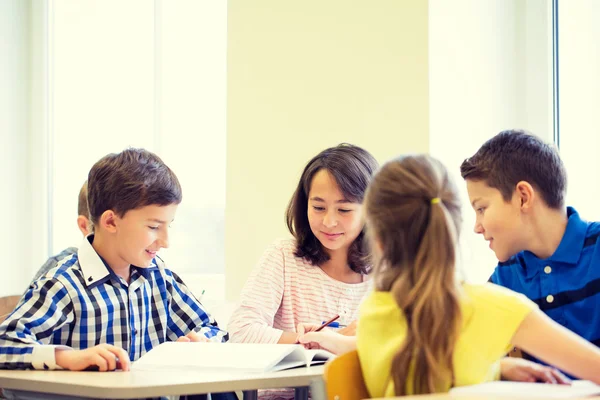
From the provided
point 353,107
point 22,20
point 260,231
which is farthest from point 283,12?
point 22,20

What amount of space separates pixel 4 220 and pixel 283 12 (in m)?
2.22

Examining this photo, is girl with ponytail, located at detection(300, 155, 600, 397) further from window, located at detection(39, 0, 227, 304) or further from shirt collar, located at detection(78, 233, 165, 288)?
window, located at detection(39, 0, 227, 304)

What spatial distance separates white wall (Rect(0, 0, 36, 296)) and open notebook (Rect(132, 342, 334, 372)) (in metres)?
2.74

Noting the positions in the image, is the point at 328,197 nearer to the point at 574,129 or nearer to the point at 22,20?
the point at 574,129

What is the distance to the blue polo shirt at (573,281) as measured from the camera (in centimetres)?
178

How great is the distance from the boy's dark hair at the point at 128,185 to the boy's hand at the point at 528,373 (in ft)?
3.58

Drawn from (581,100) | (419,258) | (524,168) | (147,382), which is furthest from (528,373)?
(581,100)

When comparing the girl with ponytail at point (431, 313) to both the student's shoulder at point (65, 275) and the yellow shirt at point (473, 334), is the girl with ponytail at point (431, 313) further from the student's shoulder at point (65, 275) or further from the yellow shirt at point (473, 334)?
the student's shoulder at point (65, 275)

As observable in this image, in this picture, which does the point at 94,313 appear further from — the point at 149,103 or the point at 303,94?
the point at 149,103

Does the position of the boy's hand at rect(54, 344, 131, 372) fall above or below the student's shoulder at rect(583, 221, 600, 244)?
below

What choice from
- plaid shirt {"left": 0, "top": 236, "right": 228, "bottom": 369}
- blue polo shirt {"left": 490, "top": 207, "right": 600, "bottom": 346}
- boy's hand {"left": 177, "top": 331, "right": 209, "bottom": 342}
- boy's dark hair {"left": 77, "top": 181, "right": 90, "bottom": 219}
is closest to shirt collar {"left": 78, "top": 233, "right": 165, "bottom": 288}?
plaid shirt {"left": 0, "top": 236, "right": 228, "bottom": 369}

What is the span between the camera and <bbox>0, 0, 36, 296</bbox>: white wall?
4.20 m

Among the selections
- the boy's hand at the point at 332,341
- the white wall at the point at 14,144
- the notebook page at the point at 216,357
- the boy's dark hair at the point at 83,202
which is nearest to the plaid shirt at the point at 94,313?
the notebook page at the point at 216,357

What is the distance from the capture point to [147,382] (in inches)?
56.0
